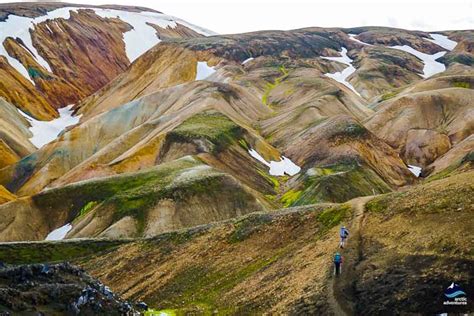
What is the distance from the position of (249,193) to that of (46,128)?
118818 mm

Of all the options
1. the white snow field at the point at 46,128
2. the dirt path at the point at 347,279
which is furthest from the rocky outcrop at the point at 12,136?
the dirt path at the point at 347,279

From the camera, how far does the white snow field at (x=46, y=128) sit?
169938 millimetres

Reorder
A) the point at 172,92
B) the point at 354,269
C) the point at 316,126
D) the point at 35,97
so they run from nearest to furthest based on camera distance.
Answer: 1. the point at 354,269
2. the point at 316,126
3. the point at 172,92
4. the point at 35,97

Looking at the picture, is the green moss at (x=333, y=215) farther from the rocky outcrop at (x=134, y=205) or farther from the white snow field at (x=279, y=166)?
the white snow field at (x=279, y=166)

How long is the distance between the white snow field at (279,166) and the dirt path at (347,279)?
221ft

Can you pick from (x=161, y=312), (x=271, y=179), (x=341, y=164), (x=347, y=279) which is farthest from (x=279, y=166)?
(x=347, y=279)

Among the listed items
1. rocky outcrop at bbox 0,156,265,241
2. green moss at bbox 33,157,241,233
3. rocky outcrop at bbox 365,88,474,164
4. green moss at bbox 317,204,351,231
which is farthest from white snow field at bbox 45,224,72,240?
rocky outcrop at bbox 365,88,474,164

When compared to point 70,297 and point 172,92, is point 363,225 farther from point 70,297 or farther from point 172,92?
point 172,92

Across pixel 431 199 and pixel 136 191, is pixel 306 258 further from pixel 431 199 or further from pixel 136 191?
pixel 136 191

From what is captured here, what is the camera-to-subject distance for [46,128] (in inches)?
7249

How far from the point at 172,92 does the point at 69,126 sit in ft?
145

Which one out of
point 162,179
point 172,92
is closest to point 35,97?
point 172,92

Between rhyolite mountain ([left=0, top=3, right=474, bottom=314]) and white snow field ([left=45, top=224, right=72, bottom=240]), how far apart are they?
1.06 feet

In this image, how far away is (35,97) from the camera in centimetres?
19975
